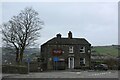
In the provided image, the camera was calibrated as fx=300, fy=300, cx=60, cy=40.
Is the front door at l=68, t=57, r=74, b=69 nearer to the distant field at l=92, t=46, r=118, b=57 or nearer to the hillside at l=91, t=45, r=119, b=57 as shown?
the hillside at l=91, t=45, r=119, b=57

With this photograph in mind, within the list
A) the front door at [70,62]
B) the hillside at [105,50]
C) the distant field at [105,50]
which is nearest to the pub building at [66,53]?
the front door at [70,62]

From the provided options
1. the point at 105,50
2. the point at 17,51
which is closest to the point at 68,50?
the point at 17,51

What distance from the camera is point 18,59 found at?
6322 centimetres

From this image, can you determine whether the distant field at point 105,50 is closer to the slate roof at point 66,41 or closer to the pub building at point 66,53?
the slate roof at point 66,41

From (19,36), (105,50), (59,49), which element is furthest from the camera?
(105,50)

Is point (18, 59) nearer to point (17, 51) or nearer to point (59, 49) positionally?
point (17, 51)

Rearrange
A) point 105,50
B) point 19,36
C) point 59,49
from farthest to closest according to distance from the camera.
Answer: point 105,50, point 59,49, point 19,36

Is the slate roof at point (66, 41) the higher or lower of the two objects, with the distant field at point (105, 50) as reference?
higher

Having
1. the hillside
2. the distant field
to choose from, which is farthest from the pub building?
the distant field

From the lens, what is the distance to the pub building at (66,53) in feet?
215

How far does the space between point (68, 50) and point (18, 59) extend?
1169 cm

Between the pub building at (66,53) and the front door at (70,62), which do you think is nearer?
the pub building at (66,53)

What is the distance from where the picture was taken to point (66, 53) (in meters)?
67.2

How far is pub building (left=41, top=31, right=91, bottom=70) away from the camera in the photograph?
215 feet
